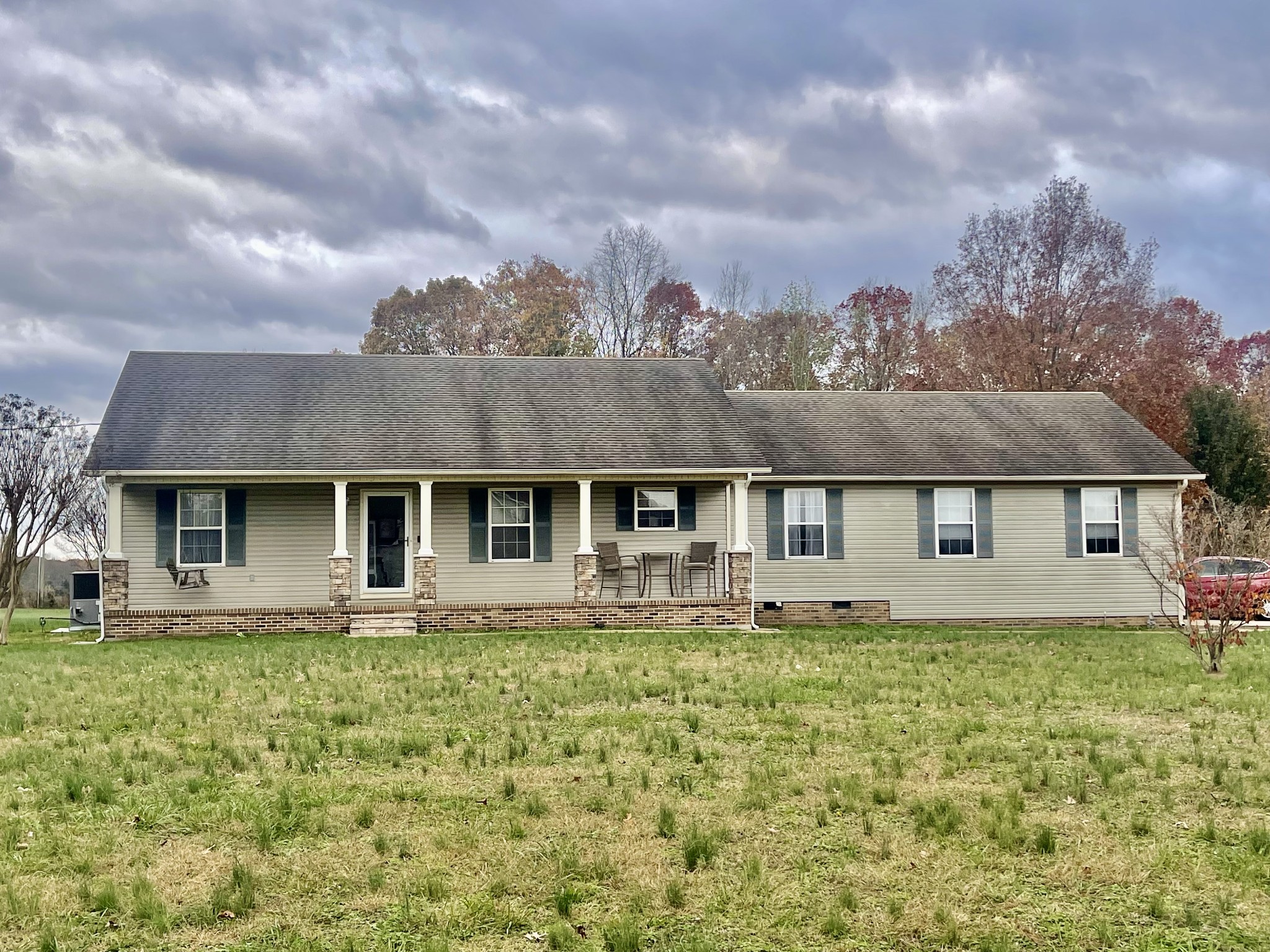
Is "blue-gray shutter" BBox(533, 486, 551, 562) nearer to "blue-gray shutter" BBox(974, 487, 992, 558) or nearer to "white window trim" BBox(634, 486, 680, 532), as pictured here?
"white window trim" BBox(634, 486, 680, 532)

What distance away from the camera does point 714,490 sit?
20.5 m

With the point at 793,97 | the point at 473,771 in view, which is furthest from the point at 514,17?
the point at 473,771

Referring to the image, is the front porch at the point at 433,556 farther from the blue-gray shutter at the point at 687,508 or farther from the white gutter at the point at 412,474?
the white gutter at the point at 412,474

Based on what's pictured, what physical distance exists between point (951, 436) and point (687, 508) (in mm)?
5802

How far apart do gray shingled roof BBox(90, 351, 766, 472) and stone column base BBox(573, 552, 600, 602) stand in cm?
152

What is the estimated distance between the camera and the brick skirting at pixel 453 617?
1778cm

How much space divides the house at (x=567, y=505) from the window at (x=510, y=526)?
4 centimetres

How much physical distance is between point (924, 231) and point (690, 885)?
38038 mm

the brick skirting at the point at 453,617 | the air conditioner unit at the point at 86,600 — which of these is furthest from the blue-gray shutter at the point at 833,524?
the air conditioner unit at the point at 86,600

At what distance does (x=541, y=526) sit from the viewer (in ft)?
65.4

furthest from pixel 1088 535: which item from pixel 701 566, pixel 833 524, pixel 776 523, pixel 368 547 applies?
pixel 368 547

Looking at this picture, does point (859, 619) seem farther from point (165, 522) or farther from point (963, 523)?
point (165, 522)

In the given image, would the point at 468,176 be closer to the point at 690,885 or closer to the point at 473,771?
the point at 473,771

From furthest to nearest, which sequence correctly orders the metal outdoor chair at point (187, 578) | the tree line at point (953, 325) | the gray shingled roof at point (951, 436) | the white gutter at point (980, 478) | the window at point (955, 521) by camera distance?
the tree line at point (953, 325), the window at point (955, 521), the gray shingled roof at point (951, 436), the white gutter at point (980, 478), the metal outdoor chair at point (187, 578)
